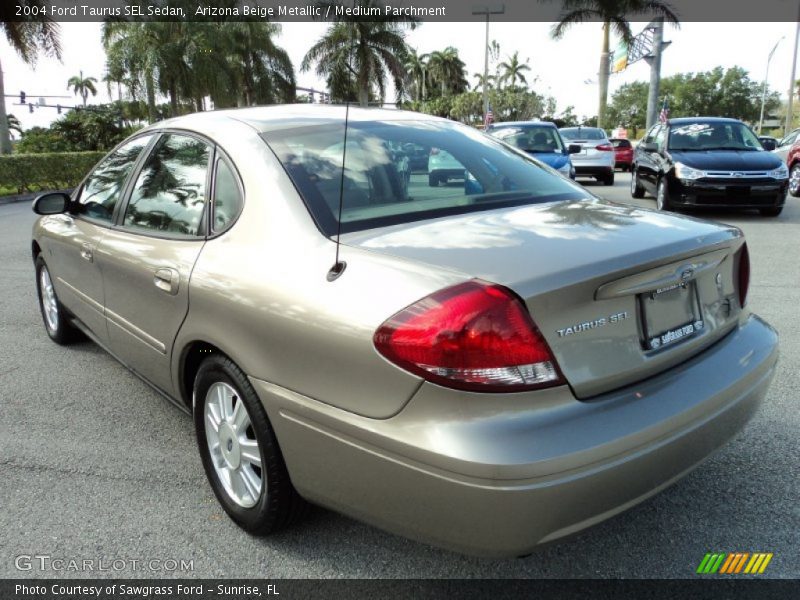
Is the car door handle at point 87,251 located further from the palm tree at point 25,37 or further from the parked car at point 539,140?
the palm tree at point 25,37

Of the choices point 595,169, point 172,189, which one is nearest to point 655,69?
point 595,169

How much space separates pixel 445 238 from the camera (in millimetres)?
2107

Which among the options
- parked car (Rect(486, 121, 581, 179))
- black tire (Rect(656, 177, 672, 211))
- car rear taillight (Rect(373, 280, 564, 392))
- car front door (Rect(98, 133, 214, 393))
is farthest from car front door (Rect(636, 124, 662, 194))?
car rear taillight (Rect(373, 280, 564, 392))

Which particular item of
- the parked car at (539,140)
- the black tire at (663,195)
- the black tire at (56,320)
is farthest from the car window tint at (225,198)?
the parked car at (539,140)

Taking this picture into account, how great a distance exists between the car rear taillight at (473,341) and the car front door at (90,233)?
223 centimetres

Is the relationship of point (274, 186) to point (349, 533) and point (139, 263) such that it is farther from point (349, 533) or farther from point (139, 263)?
point (349, 533)

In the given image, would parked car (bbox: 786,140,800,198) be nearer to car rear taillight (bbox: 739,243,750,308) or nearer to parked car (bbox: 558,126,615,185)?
parked car (bbox: 558,126,615,185)

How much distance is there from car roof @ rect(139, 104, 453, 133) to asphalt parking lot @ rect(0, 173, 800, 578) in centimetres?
154

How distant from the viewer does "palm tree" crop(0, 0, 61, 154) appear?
24.2 m

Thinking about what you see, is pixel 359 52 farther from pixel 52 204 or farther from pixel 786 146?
pixel 52 204

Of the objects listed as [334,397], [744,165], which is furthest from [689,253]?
[744,165]

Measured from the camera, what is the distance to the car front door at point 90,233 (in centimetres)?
345

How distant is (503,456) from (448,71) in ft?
285

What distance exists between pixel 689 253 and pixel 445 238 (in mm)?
795
